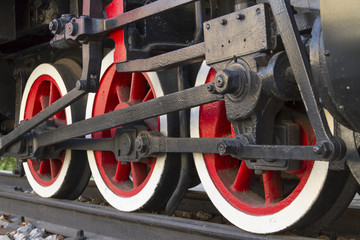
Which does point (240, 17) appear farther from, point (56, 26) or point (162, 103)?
point (56, 26)

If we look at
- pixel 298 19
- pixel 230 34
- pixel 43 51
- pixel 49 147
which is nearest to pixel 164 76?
pixel 230 34

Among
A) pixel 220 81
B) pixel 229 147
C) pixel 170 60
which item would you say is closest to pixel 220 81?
pixel 220 81

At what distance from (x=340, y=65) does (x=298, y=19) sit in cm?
51

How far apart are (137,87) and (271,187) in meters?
1.14

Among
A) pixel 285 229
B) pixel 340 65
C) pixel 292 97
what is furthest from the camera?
pixel 285 229

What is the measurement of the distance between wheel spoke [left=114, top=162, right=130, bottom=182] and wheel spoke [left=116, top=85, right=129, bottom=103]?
41 cm

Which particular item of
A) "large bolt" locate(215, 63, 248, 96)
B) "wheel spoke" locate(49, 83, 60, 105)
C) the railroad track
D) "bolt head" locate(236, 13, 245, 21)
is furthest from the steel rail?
"bolt head" locate(236, 13, 245, 21)

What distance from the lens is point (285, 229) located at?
2057 mm

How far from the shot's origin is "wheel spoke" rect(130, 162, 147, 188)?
2971mm

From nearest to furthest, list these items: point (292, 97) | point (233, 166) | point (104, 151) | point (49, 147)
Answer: point (292, 97) < point (233, 166) < point (104, 151) < point (49, 147)

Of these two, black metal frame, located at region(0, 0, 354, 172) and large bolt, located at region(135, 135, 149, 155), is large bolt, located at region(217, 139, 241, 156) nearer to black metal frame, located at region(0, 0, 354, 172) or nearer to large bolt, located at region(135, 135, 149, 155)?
black metal frame, located at region(0, 0, 354, 172)

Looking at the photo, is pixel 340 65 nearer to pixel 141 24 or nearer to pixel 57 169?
pixel 141 24

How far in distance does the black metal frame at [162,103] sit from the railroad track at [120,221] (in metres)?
0.34

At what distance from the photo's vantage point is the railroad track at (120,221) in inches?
89.6
